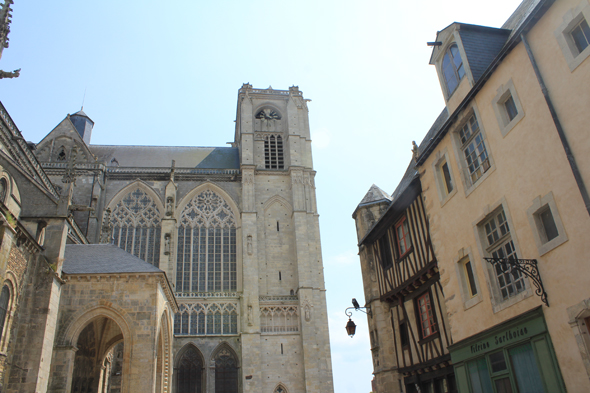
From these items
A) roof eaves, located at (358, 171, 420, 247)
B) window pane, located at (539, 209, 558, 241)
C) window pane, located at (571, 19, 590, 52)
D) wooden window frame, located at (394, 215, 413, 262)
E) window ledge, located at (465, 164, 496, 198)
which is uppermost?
roof eaves, located at (358, 171, 420, 247)

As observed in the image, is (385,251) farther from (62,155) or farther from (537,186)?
(62,155)

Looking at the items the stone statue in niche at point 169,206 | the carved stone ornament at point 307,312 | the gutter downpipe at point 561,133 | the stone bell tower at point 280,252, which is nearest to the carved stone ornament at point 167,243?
the stone statue in niche at point 169,206

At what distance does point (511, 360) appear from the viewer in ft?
22.4

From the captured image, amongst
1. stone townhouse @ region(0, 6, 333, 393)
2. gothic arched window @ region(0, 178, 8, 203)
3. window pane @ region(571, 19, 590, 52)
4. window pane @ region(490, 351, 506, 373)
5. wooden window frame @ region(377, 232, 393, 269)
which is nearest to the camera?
window pane @ region(571, 19, 590, 52)

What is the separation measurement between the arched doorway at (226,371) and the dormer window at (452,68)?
16491mm

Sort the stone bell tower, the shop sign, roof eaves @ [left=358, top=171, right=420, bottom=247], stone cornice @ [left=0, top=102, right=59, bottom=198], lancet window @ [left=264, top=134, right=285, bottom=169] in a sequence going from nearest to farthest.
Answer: the shop sign → roof eaves @ [left=358, top=171, right=420, bottom=247] → stone cornice @ [left=0, top=102, right=59, bottom=198] → the stone bell tower → lancet window @ [left=264, top=134, right=285, bottom=169]

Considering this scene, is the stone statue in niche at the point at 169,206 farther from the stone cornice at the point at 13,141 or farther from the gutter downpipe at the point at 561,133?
the gutter downpipe at the point at 561,133

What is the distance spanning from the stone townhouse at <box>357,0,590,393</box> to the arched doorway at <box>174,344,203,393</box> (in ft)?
49.8

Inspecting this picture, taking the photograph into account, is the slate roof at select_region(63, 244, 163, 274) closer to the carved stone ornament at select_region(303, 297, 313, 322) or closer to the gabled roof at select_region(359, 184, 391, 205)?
the gabled roof at select_region(359, 184, 391, 205)

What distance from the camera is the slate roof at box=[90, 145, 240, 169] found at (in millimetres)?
28125

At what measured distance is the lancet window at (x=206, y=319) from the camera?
71.1ft

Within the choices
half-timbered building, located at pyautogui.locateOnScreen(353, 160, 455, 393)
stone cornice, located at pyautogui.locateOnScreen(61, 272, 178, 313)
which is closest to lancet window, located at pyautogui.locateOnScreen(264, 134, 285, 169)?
stone cornice, located at pyautogui.locateOnScreen(61, 272, 178, 313)

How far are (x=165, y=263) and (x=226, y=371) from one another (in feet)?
19.6

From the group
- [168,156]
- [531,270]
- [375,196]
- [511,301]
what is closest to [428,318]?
[511,301]
